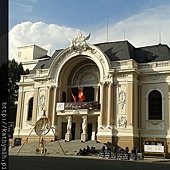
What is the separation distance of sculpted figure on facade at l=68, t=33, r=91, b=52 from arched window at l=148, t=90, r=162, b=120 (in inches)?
417

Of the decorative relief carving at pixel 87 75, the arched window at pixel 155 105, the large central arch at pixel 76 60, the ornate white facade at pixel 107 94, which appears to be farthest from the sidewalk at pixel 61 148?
the decorative relief carving at pixel 87 75

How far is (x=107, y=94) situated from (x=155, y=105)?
5.92 metres

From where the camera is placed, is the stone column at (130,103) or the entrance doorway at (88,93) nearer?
the stone column at (130,103)

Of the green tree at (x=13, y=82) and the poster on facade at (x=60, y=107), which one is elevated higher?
the green tree at (x=13, y=82)

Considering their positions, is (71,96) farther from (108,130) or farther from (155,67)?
(155,67)

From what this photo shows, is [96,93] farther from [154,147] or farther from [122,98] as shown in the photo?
[154,147]

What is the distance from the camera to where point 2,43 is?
3.46m

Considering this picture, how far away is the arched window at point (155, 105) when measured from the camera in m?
37.3

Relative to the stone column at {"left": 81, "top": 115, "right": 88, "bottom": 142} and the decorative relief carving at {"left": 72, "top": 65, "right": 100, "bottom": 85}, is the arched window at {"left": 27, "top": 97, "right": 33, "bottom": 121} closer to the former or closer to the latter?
the decorative relief carving at {"left": 72, "top": 65, "right": 100, "bottom": 85}

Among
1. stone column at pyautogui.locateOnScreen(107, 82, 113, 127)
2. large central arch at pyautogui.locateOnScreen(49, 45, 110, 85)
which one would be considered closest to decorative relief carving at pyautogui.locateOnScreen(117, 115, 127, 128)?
stone column at pyautogui.locateOnScreen(107, 82, 113, 127)

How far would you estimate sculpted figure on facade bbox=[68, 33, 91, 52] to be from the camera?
135 feet

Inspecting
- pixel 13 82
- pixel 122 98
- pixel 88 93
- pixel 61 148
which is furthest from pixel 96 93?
pixel 13 82

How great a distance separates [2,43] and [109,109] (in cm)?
3449

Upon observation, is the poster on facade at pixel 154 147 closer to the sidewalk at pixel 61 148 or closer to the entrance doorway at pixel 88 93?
the sidewalk at pixel 61 148
